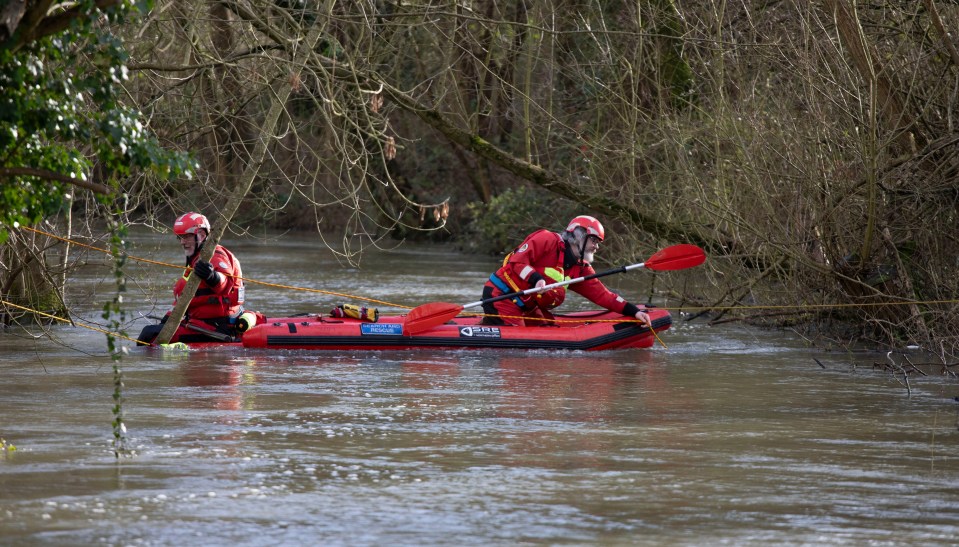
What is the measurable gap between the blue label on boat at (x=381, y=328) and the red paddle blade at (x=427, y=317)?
0.24 feet

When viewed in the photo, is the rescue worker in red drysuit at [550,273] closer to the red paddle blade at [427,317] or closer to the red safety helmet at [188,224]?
the red paddle blade at [427,317]

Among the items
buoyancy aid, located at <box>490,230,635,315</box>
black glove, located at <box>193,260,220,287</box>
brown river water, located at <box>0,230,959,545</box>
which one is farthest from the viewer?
buoyancy aid, located at <box>490,230,635,315</box>

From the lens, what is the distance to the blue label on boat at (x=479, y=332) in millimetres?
12211

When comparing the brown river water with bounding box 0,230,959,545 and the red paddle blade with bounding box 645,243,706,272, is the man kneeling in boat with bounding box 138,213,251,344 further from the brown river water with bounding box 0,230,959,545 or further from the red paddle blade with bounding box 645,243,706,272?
the red paddle blade with bounding box 645,243,706,272

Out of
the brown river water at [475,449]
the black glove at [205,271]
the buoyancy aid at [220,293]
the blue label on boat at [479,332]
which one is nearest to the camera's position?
the brown river water at [475,449]

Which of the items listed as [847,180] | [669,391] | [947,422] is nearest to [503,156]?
[847,180]

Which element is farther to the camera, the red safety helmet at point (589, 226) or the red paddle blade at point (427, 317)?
the red safety helmet at point (589, 226)

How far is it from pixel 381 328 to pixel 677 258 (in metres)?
2.79

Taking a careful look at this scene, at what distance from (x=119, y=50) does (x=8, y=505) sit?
6.62 ft

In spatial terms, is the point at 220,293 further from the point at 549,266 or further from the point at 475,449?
the point at 475,449

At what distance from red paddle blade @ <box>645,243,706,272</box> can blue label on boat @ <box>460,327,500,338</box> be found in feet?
5.02

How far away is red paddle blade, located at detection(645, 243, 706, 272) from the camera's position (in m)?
12.5

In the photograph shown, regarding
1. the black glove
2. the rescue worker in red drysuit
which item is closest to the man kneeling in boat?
the black glove

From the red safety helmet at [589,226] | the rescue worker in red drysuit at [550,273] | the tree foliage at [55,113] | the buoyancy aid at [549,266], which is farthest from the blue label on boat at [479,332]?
the tree foliage at [55,113]
